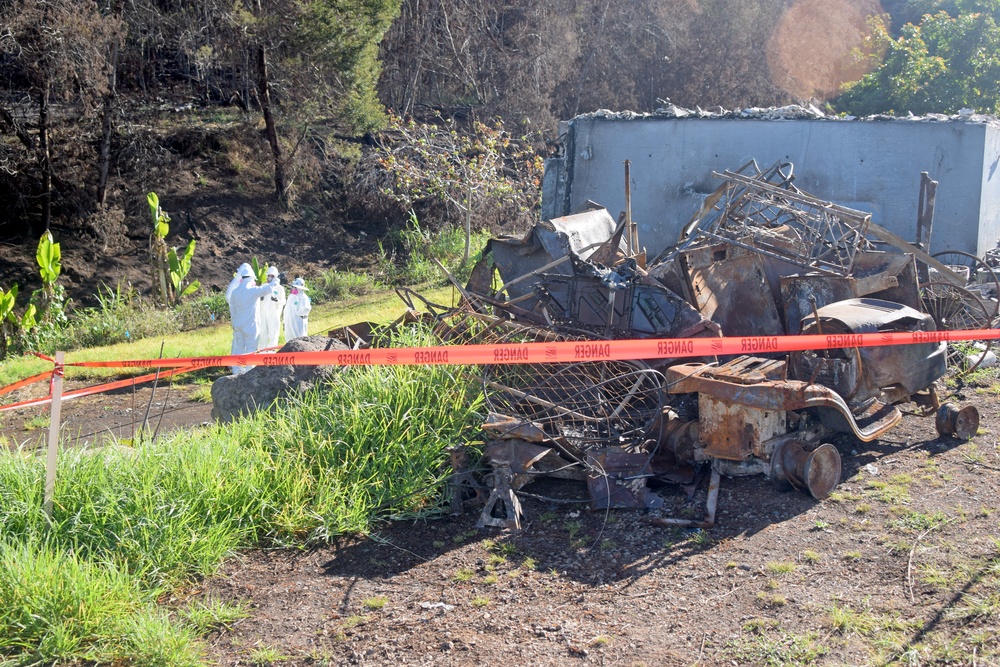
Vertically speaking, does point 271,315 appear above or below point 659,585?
above

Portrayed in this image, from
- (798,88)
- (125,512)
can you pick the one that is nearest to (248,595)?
(125,512)

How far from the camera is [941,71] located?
1972 centimetres

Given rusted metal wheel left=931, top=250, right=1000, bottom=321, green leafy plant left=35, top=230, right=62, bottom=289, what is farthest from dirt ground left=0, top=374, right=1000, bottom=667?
green leafy plant left=35, top=230, right=62, bottom=289

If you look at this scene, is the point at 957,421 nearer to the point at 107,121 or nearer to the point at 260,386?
the point at 260,386

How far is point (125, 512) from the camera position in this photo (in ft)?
14.8

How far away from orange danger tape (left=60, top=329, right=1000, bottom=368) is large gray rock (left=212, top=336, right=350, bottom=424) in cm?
116

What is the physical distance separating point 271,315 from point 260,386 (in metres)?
2.77

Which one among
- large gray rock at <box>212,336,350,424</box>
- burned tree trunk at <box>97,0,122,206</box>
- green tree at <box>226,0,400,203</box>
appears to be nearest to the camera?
large gray rock at <box>212,336,350,424</box>

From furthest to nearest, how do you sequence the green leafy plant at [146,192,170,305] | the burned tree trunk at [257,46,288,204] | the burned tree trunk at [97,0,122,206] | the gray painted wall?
the burned tree trunk at [257,46,288,204]
the burned tree trunk at [97,0,122,206]
the green leafy plant at [146,192,170,305]
the gray painted wall

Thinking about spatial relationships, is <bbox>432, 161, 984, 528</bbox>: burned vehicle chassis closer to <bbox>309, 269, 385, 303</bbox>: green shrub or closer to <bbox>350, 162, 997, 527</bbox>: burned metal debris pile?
<bbox>350, 162, 997, 527</bbox>: burned metal debris pile

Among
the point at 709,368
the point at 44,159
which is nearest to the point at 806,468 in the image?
the point at 709,368

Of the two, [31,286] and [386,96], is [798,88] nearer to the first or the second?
[386,96]

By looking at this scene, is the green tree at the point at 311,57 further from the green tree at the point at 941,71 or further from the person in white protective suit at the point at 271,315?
the green tree at the point at 941,71

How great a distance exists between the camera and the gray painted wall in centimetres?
1124
